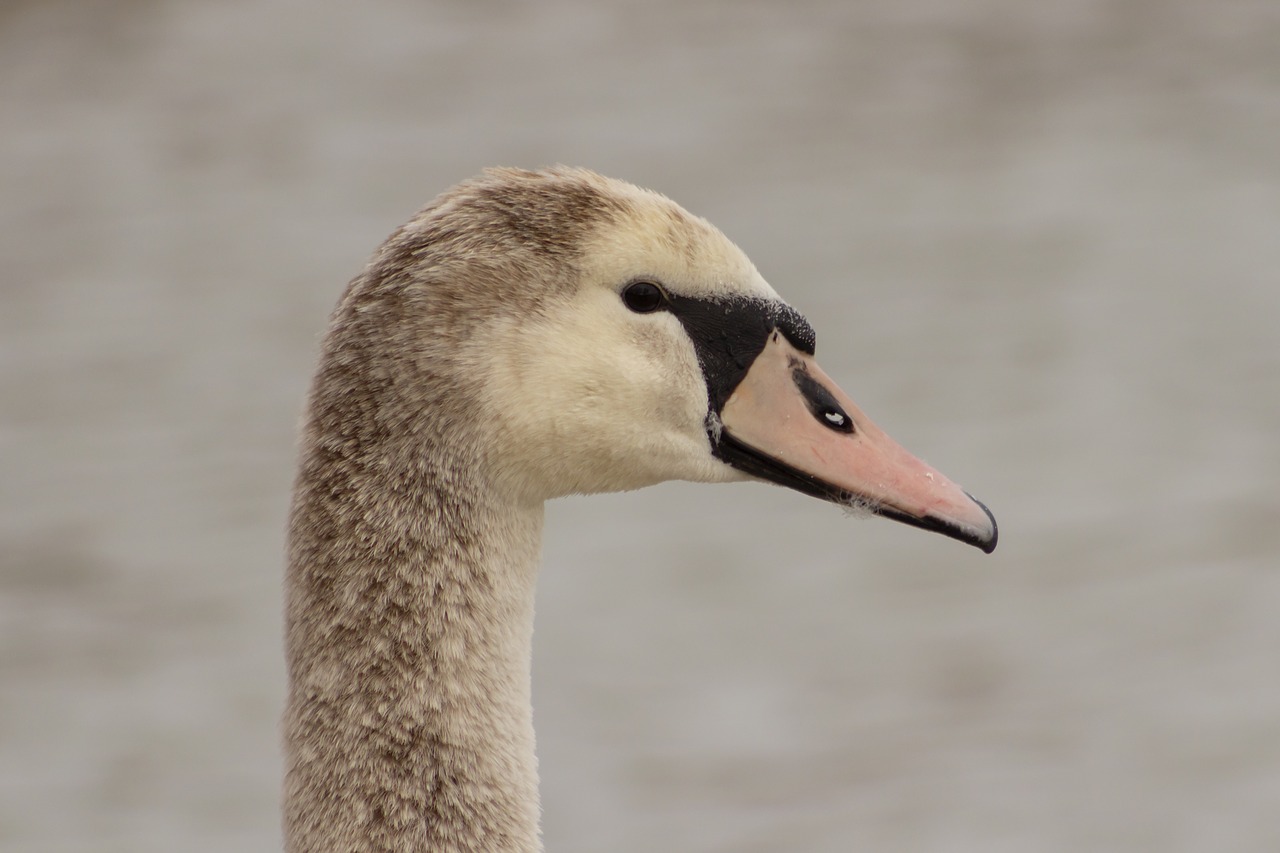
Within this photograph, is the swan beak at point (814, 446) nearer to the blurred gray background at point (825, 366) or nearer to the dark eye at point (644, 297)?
the dark eye at point (644, 297)

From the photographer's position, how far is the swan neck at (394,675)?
11.4 feet

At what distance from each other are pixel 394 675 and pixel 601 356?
0.67 metres

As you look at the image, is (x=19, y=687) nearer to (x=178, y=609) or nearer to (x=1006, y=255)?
(x=178, y=609)

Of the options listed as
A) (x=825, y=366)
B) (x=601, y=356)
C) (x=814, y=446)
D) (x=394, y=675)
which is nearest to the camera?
(x=394, y=675)

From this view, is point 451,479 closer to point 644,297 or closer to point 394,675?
point 394,675

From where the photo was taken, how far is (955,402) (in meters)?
11.8

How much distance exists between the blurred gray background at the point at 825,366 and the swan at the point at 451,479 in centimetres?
518

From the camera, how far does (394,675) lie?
11.4 ft

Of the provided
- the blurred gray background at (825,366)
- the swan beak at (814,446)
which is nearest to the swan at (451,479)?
the swan beak at (814,446)

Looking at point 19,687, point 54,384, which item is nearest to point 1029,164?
point 54,384

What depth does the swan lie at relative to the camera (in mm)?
3473

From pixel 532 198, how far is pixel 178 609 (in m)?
7.21

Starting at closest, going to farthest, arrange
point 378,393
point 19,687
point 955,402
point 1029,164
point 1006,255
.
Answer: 1. point 378,393
2. point 19,687
3. point 955,402
4. point 1006,255
5. point 1029,164

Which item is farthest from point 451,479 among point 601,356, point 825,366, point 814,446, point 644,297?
point 825,366
